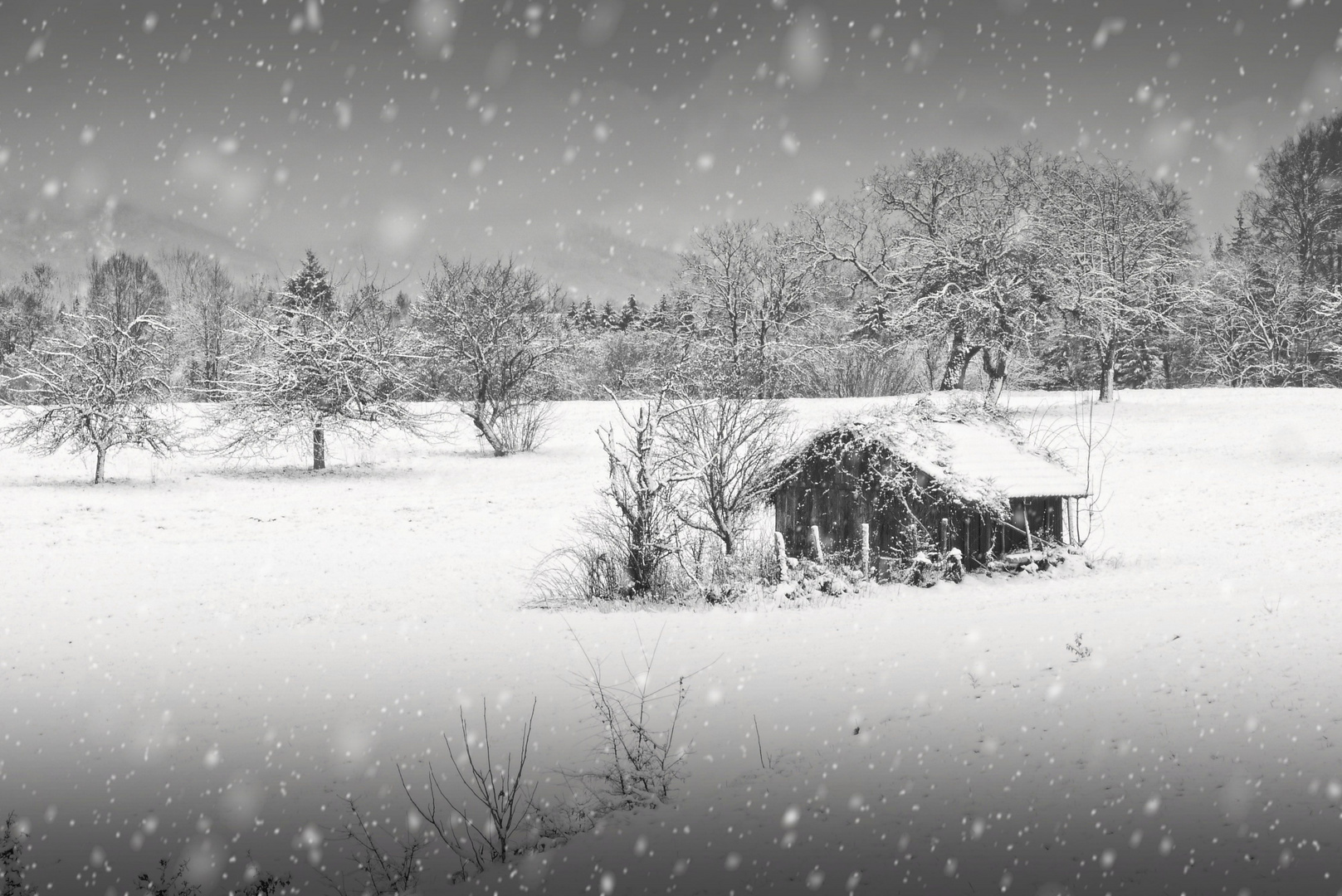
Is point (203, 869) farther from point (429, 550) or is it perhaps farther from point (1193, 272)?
point (1193, 272)

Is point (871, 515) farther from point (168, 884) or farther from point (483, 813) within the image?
point (168, 884)

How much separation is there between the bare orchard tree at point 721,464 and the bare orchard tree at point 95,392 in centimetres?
1920

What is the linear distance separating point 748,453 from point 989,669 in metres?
8.64

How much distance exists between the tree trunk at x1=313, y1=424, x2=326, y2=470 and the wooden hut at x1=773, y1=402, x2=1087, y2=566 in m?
19.8

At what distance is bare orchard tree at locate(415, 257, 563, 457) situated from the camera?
1419 inches

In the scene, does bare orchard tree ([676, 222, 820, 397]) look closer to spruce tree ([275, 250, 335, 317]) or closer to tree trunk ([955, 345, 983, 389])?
tree trunk ([955, 345, 983, 389])

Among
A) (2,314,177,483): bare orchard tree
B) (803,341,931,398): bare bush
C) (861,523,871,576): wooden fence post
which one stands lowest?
(861,523,871,576): wooden fence post

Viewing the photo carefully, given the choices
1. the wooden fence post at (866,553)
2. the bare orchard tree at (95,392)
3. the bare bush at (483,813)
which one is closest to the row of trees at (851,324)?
the bare orchard tree at (95,392)

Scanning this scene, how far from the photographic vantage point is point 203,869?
6.70 meters

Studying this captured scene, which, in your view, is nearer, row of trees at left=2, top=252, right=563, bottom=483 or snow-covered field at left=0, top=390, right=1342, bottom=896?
snow-covered field at left=0, top=390, right=1342, bottom=896

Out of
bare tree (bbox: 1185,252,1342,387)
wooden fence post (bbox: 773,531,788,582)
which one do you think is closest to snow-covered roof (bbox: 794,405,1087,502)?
wooden fence post (bbox: 773,531,788,582)

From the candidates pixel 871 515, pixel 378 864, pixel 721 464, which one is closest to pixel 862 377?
pixel 871 515

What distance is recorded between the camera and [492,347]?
35875mm

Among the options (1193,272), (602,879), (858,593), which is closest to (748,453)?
(858,593)
